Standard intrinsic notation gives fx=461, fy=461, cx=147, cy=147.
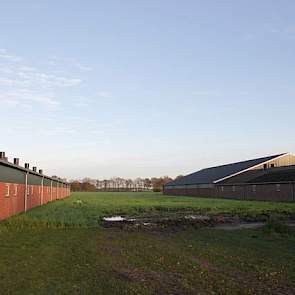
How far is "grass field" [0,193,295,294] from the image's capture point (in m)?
8.42

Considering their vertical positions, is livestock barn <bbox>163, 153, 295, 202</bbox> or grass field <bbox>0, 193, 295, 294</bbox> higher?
livestock barn <bbox>163, 153, 295, 202</bbox>

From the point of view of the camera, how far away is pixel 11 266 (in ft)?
34.9

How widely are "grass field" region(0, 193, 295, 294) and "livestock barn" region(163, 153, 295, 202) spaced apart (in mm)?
37453

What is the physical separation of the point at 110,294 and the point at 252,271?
12.1ft

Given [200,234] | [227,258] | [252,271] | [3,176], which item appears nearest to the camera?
[252,271]

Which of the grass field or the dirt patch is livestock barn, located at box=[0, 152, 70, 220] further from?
the dirt patch

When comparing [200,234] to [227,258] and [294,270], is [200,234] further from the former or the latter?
[294,270]

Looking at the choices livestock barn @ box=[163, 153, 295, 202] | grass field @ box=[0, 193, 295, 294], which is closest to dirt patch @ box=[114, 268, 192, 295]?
grass field @ box=[0, 193, 295, 294]

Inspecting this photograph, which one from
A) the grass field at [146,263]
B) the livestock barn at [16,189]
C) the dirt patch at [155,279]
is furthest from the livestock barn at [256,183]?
the dirt patch at [155,279]

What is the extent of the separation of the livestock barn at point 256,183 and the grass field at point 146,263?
1475 inches

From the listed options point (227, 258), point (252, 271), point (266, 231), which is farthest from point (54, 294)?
point (266, 231)

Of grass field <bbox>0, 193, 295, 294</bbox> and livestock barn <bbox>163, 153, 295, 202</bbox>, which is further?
livestock barn <bbox>163, 153, 295, 202</bbox>

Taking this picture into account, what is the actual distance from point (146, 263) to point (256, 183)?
51.6 meters

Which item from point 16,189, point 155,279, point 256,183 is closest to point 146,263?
point 155,279
